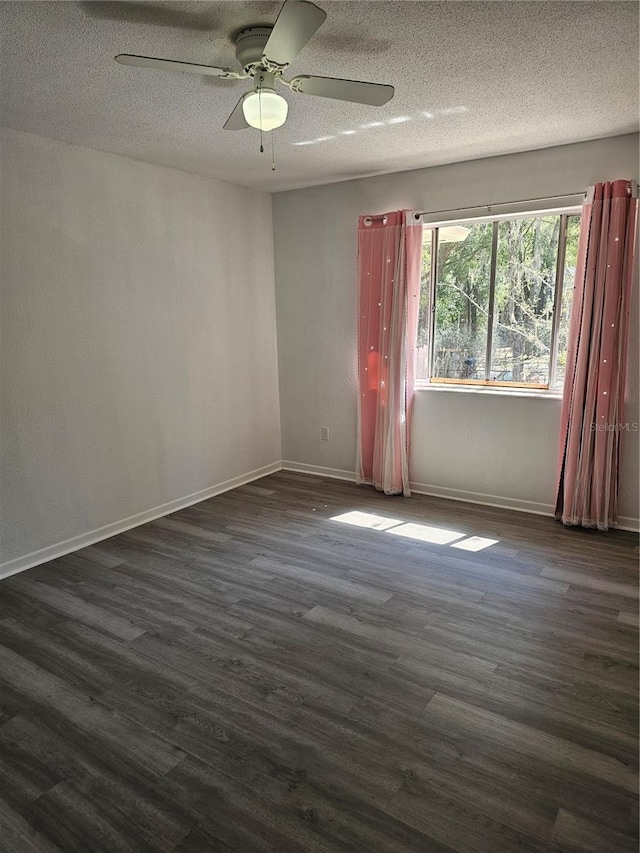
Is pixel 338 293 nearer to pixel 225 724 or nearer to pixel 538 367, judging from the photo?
pixel 538 367

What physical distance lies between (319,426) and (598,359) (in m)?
2.42

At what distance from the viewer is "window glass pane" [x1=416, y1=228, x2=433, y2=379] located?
425 centimetres

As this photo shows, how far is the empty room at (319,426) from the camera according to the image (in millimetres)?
1788

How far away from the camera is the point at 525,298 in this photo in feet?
12.9

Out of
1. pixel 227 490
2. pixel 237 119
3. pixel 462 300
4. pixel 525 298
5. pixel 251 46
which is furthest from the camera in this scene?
pixel 227 490

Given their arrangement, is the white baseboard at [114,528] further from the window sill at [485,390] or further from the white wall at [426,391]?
the window sill at [485,390]

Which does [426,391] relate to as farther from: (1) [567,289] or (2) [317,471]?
(2) [317,471]

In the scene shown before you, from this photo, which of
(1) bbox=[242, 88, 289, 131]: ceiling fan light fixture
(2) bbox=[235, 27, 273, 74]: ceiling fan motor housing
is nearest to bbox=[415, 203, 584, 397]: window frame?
(1) bbox=[242, 88, 289, 131]: ceiling fan light fixture

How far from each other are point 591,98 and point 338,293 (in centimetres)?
235

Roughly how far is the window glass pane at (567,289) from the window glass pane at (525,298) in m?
0.07

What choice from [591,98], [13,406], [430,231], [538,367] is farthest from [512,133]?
[13,406]

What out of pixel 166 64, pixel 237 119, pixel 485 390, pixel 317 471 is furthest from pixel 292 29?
pixel 317 471

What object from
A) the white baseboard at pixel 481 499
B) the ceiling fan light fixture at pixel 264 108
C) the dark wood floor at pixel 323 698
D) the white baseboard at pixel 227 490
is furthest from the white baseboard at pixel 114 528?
the ceiling fan light fixture at pixel 264 108

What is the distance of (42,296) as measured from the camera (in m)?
3.22
